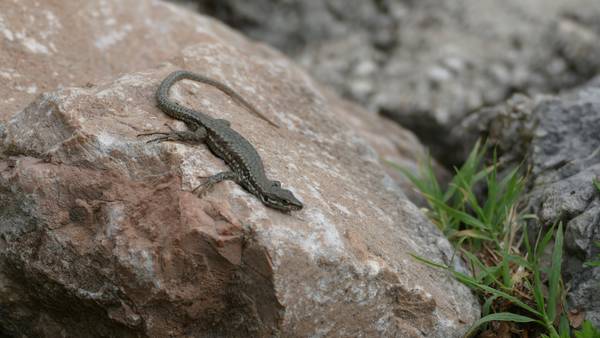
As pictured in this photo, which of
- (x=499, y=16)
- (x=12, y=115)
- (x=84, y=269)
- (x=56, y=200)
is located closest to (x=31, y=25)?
(x=12, y=115)

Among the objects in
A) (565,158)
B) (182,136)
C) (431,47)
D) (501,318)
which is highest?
(565,158)

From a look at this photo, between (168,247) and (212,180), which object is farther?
(212,180)

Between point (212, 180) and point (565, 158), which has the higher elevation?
point (565, 158)

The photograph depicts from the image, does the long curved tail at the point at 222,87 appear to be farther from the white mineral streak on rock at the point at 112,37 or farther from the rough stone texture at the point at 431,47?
the rough stone texture at the point at 431,47

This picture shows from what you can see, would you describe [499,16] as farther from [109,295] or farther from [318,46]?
[109,295]

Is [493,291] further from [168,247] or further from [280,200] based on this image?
[168,247]

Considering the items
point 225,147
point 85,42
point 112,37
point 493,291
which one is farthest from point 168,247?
point 112,37

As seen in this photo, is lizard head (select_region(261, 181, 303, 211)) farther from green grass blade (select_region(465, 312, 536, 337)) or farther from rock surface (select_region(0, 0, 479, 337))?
green grass blade (select_region(465, 312, 536, 337))

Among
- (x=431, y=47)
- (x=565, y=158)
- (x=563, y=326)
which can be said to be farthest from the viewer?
(x=431, y=47)
